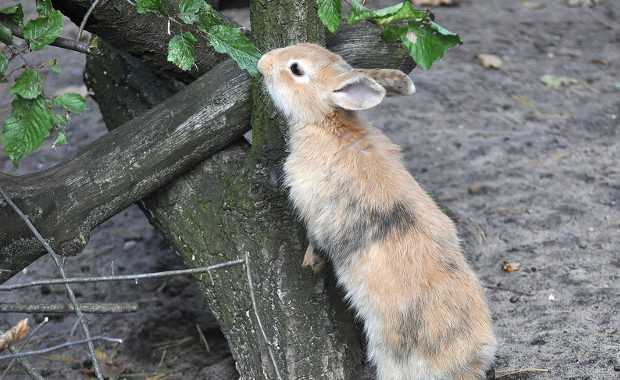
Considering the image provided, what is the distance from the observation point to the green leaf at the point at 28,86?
313cm

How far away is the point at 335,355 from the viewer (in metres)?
3.67

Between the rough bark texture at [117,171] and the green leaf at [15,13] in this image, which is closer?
the green leaf at [15,13]

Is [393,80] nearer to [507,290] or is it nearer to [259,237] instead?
[259,237]

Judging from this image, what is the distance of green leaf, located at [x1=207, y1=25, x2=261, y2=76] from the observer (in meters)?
3.24

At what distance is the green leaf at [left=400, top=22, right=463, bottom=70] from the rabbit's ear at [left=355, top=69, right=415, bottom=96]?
0.66ft

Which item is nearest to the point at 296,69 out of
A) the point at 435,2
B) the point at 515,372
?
the point at 515,372

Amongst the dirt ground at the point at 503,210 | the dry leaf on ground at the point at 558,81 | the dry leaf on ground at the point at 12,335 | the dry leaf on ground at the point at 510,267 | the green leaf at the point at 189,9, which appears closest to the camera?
the dry leaf on ground at the point at 12,335

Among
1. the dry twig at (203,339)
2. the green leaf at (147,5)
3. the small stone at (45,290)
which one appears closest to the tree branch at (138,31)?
the green leaf at (147,5)

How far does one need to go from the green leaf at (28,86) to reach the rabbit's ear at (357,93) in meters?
1.21

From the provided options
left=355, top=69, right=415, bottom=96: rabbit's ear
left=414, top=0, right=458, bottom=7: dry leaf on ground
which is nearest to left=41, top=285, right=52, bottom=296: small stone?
left=355, top=69, right=415, bottom=96: rabbit's ear

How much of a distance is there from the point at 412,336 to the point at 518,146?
10.2 feet

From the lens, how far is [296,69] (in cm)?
365

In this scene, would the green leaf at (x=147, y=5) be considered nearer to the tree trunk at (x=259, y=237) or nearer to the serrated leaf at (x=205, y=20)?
the serrated leaf at (x=205, y=20)

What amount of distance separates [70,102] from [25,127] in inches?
9.0
